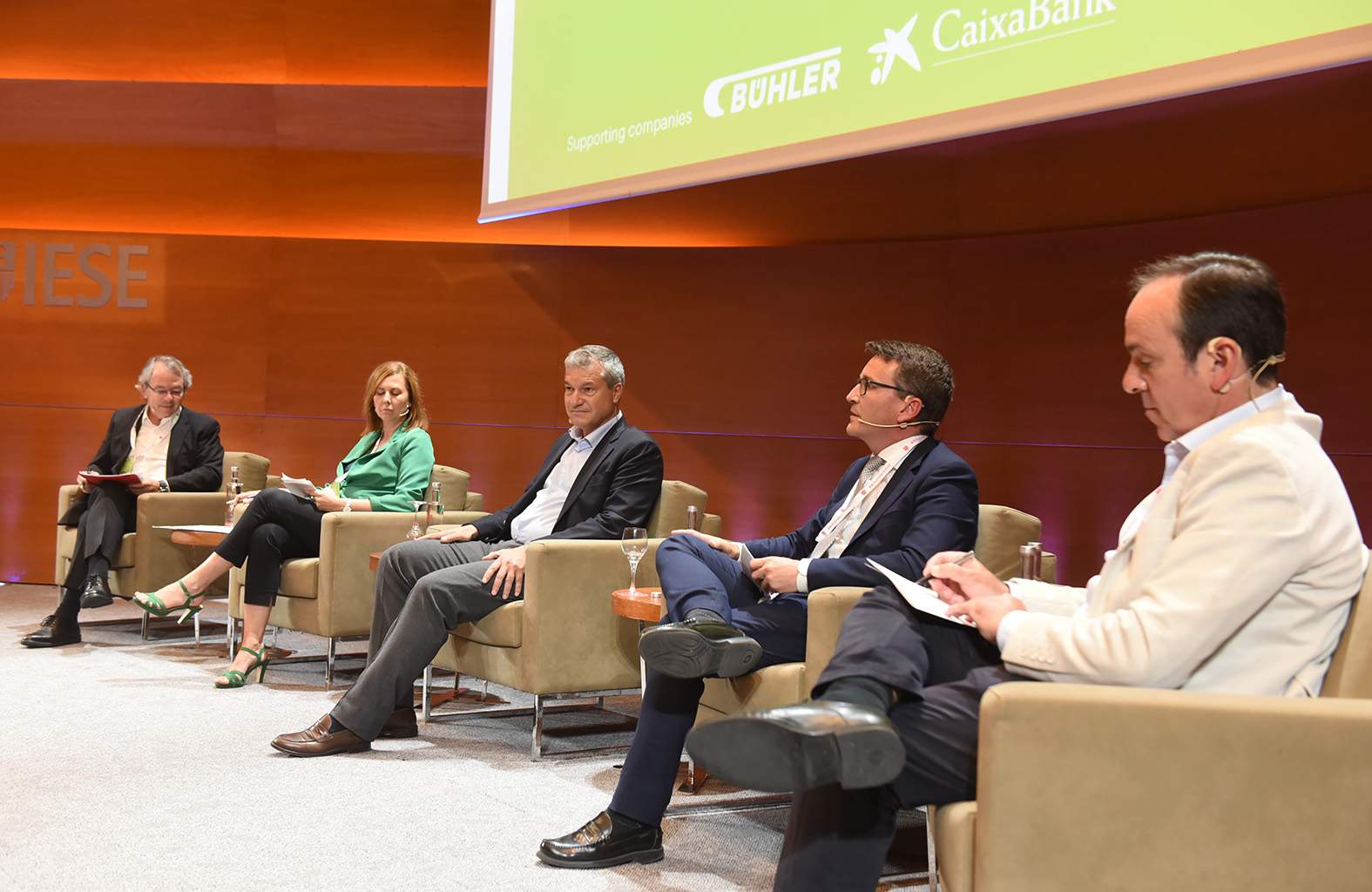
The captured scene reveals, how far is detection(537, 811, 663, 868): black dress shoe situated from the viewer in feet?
8.57

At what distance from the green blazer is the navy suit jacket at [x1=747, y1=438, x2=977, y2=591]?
7.88 ft

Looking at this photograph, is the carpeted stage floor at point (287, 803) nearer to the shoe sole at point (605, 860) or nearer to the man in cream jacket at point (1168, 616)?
the shoe sole at point (605, 860)

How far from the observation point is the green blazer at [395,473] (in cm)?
488

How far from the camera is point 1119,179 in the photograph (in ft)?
16.0

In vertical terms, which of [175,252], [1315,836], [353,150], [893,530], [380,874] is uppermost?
[353,150]

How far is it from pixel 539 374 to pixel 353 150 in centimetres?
178

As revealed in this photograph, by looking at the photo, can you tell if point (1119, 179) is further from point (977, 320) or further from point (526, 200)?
point (526, 200)

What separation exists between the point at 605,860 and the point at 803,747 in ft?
4.03

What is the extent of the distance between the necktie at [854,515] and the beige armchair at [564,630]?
66 cm

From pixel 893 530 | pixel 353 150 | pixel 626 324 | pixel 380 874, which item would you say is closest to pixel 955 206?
pixel 626 324

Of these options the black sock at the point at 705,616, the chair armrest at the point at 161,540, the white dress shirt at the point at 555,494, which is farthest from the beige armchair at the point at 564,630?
the chair armrest at the point at 161,540

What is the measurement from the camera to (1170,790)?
1543 millimetres

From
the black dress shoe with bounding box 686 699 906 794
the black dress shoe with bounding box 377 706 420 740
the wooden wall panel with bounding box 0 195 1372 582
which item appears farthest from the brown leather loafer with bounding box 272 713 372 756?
the wooden wall panel with bounding box 0 195 1372 582

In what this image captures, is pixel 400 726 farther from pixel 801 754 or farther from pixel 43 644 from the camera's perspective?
pixel 801 754
